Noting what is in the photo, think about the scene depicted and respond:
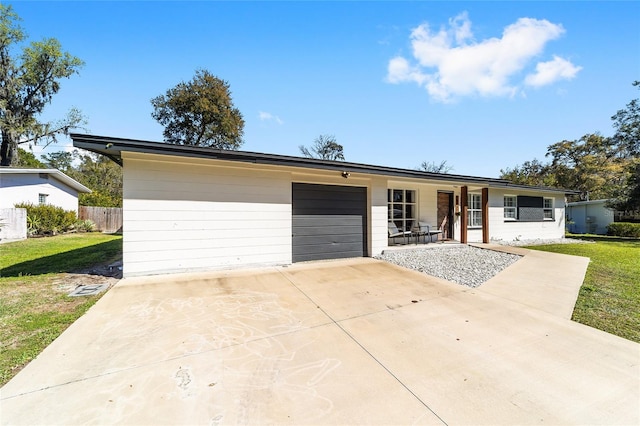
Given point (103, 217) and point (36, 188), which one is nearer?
point (36, 188)

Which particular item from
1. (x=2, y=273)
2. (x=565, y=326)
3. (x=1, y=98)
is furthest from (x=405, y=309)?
(x=1, y=98)

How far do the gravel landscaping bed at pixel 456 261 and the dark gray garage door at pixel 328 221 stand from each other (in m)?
1.09

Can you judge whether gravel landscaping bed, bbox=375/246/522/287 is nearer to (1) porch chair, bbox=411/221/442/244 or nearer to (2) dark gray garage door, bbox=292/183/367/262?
(1) porch chair, bbox=411/221/442/244

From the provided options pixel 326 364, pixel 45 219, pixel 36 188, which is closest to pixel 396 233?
pixel 326 364

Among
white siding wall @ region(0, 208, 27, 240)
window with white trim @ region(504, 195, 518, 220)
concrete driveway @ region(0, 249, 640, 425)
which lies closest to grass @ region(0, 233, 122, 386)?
concrete driveway @ region(0, 249, 640, 425)

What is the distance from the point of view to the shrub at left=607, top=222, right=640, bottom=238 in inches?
730

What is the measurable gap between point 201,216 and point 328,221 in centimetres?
351

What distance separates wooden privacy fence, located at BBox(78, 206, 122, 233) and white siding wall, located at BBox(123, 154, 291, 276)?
716 inches

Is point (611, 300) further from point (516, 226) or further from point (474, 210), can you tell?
point (516, 226)

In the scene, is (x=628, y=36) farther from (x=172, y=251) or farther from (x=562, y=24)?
(x=172, y=251)

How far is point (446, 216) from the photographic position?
38.2 feet

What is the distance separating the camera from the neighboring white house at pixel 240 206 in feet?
18.1

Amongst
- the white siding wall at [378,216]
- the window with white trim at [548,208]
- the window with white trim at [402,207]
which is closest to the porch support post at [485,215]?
the window with white trim at [402,207]

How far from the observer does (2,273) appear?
6.05 metres
